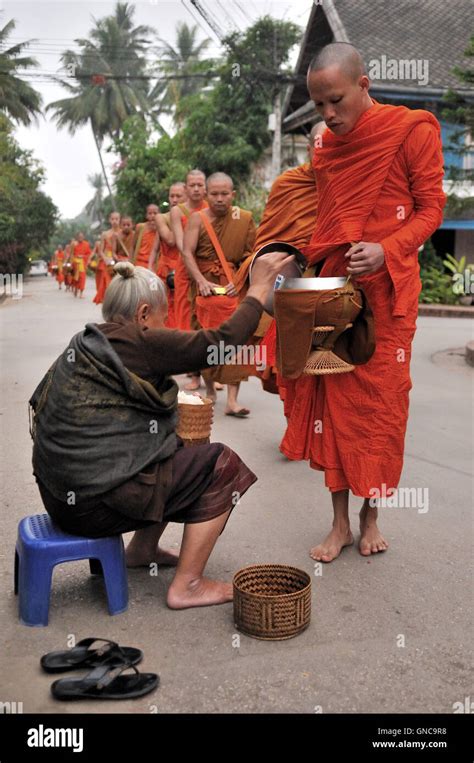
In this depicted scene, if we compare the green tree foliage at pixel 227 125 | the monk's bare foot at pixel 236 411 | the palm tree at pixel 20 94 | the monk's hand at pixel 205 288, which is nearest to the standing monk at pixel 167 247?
the monk's hand at pixel 205 288

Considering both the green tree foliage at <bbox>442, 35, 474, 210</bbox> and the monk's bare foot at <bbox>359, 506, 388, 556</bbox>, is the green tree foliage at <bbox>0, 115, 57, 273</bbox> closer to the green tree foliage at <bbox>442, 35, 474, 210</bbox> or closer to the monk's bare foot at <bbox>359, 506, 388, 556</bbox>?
the green tree foliage at <bbox>442, 35, 474, 210</bbox>

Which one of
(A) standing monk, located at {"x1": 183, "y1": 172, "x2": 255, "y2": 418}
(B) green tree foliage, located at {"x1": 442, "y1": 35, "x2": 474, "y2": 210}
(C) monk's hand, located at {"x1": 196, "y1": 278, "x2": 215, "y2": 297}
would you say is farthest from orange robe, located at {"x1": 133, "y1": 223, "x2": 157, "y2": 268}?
(C) monk's hand, located at {"x1": 196, "y1": 278, "x2": 215, "y2": 297}

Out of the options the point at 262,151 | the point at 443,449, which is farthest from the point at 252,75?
the point at 443,449

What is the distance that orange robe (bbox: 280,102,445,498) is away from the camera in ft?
12.7

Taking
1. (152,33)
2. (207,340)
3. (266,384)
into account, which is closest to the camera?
(207,340)

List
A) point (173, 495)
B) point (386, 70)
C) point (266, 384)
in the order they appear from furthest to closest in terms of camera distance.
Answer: point (386, 70) < point (266, 384) < point (173, 495)

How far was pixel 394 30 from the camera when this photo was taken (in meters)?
22.3

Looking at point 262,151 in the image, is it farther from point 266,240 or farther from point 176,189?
point 266,240

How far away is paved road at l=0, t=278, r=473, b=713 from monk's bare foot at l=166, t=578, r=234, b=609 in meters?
0.04

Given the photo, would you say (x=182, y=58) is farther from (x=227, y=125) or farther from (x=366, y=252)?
(x=366, y=252)

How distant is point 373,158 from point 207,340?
1.26 m

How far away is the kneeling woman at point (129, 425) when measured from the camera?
129 inches

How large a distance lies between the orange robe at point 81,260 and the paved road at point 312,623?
67.9 ft

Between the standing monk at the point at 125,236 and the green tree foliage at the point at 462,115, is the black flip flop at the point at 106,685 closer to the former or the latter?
the green tree foliage at the point at 462,115
